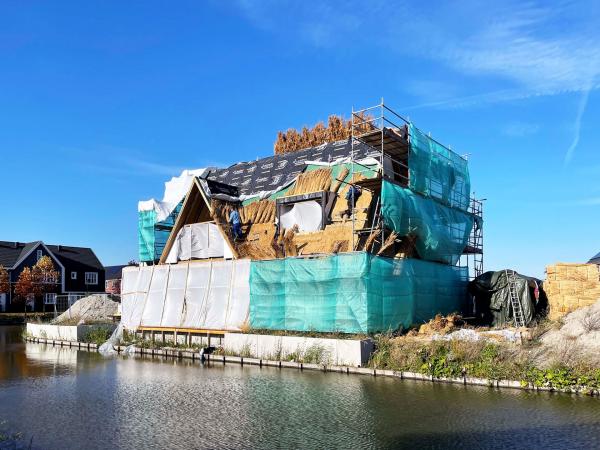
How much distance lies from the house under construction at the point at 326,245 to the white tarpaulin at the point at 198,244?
5 cm

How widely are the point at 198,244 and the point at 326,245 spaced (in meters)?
7.14

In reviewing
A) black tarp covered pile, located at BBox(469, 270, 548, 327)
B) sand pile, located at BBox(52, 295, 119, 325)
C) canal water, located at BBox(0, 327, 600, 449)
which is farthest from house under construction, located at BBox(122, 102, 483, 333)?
sand pile, located at BBox(52, 295, 119, 325)

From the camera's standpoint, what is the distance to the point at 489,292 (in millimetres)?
21516

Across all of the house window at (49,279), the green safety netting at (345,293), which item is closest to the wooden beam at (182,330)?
the green safety netting at (345,293)

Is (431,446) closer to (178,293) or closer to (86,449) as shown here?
(86,449)

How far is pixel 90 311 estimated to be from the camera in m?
31.2

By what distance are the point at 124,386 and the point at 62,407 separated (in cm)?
254

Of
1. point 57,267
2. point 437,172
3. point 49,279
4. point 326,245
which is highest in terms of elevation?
point 437,172

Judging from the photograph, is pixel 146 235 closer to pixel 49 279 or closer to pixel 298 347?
pixel 298 347

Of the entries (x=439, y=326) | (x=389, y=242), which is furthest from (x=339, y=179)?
(x=439, y=326)

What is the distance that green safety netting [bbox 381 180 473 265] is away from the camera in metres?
18.3

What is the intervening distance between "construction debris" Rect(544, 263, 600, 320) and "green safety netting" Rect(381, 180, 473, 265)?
4.27 m

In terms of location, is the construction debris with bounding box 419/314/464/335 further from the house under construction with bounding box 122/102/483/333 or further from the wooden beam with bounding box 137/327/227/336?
the wooden beam with bounding box 137/327/227/336

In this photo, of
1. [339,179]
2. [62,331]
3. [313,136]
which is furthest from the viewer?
[313,136]
